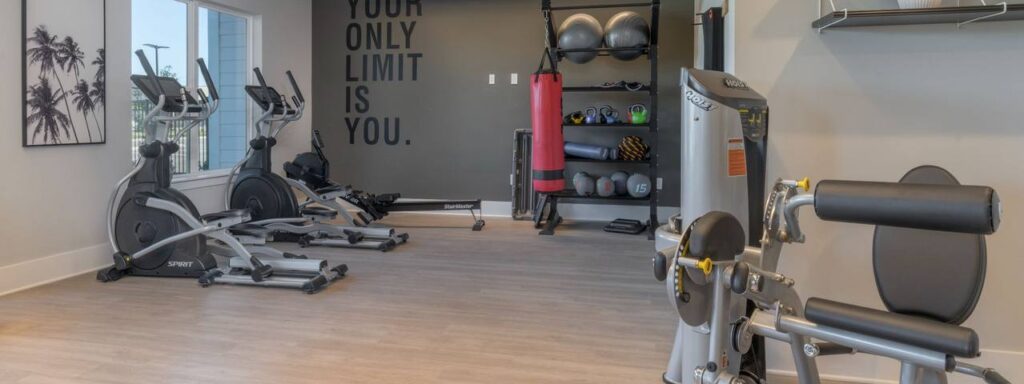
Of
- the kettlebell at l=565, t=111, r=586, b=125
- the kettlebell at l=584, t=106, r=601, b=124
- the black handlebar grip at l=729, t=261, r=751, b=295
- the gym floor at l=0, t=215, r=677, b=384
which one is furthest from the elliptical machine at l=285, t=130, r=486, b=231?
the black handlebar grip at l=729, t=261, r=751, b=295

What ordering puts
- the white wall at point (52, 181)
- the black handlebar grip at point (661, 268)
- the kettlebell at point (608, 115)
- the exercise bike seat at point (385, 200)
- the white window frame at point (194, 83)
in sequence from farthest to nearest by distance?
the kettlebell at point (608, 115)
the exercise bike seat at point (385, 200)
the white window frame at point (194, 83)
the white wall at point (52, 181)
the black handlebar grip at point (661, 268)

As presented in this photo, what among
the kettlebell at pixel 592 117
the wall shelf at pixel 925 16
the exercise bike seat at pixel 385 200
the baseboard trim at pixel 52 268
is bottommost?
the baseboard trim at pixel 52 268

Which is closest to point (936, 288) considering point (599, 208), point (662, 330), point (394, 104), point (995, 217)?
point (995, 217)

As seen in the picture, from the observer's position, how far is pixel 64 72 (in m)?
4.32

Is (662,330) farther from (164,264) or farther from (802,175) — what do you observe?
(164,264)

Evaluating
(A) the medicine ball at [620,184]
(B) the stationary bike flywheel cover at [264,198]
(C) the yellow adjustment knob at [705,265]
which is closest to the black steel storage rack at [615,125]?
(A) the medicine ball at [620,184]

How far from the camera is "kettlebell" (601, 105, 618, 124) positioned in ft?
21.6

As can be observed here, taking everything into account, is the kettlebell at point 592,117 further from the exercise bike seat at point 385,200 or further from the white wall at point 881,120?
the white wall at point 881,120

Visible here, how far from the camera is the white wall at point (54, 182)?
397 cm

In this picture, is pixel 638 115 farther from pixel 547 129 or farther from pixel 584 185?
pixel 547 129

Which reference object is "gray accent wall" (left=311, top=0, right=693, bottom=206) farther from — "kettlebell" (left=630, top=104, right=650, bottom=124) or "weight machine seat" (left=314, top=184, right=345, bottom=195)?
"weight machine seat" (left=314, top=184, right=345, bottom=195)

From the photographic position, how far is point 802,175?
259cm

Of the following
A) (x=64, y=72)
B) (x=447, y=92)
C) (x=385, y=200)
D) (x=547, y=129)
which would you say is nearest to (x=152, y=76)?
(x=64, y=72)

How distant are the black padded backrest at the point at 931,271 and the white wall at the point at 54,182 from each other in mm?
4522
